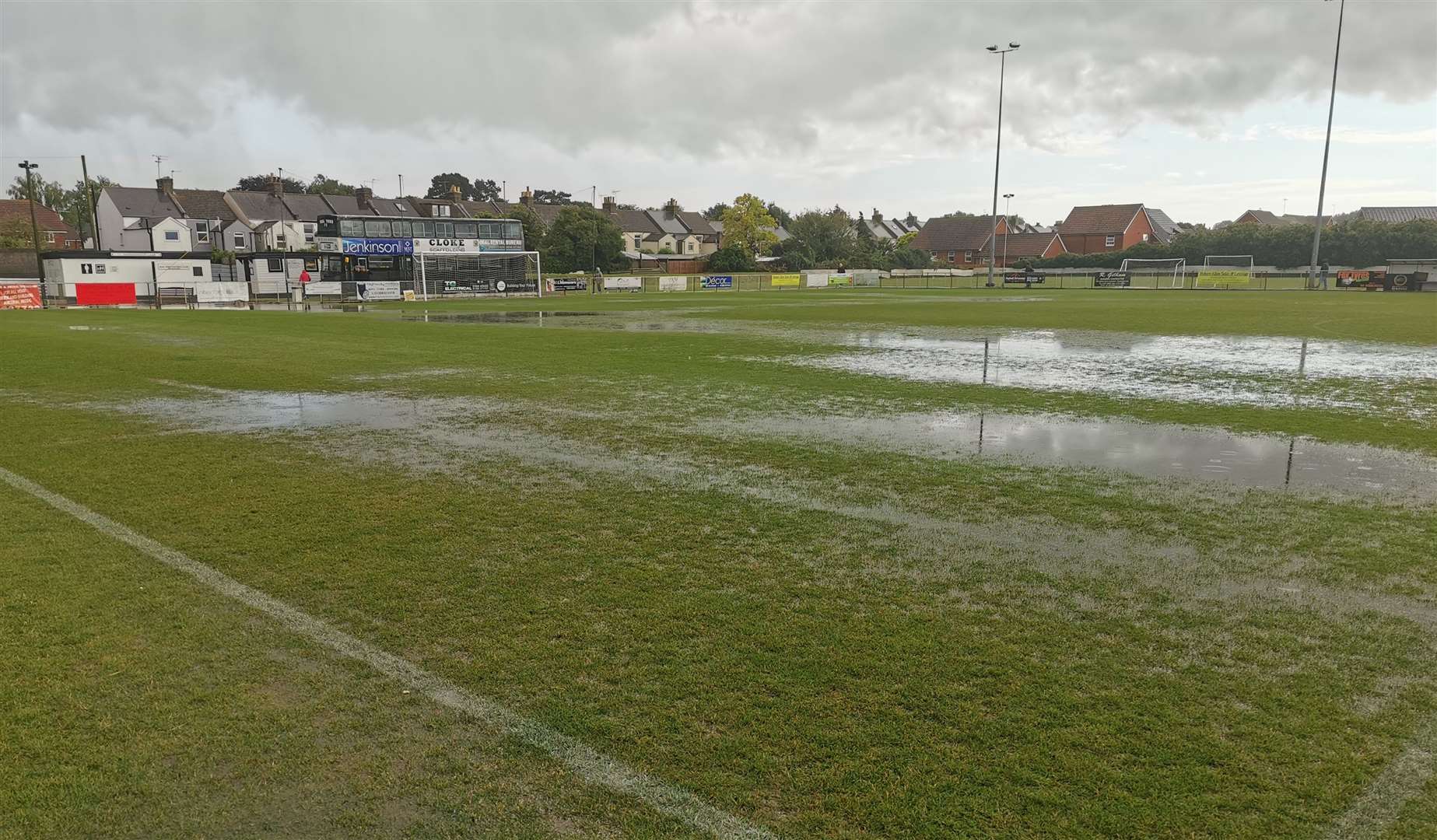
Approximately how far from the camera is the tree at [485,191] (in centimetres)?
17625

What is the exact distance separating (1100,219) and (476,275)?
73272 millimetres

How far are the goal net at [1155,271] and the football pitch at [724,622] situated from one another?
5925cm

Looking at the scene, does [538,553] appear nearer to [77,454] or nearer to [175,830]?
[175,830]

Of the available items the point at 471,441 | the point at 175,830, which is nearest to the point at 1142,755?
the point at 175,830

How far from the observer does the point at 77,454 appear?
858 cm

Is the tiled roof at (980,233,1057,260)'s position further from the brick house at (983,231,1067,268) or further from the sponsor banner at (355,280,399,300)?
the sponsor banner at (355,280,399,300)

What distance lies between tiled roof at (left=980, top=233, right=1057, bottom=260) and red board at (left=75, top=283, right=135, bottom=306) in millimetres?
84129

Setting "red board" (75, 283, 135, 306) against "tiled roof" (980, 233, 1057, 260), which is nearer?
"red board" (75, 283, 135, 306)

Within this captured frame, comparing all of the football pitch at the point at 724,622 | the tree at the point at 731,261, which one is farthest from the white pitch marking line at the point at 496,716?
the tree at the point at 731,261

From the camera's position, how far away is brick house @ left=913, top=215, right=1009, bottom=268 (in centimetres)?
10531

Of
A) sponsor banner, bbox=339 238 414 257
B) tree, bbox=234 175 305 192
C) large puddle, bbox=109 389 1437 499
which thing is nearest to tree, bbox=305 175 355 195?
tree, bbox=234 175 305 192

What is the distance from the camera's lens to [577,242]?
81.3 metres

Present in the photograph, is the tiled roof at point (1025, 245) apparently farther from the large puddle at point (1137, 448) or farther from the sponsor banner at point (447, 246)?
the large puddle at point (1137, 448)

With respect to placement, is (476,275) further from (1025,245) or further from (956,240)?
(1025,245)
